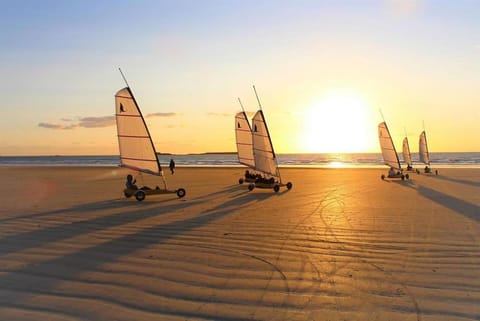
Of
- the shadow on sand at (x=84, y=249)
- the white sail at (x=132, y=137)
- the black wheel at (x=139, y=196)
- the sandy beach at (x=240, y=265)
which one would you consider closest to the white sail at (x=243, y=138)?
the white sail at (x=132, y=137)

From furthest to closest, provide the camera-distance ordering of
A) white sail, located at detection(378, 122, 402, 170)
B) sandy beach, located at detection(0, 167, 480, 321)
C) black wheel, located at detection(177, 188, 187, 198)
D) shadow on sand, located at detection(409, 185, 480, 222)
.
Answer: white sail, located at detection(378, 122, 402, 170) < black wheel, located at detection(177, 188, 187, 198) < shadow on sand, located at detection(409, 185, 480, 222) < sandy beach, located at detection(0, 167, 480, 321)

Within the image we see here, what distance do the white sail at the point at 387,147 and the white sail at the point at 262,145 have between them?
44.1 feet

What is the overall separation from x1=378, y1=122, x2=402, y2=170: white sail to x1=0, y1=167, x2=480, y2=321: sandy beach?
2018 cm

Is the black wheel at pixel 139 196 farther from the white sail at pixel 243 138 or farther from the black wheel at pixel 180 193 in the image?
the white sail at pixel 243 138

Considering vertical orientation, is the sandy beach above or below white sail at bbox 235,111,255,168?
below

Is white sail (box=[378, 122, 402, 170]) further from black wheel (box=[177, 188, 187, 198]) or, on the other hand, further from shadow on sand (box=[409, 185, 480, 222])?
black wheel (box=[177, 188, 187, 198])

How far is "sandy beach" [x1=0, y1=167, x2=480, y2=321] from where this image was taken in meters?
5.31

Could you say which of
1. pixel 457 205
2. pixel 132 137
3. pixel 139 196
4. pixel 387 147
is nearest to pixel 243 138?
pixel 132 137

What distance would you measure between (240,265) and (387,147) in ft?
94.7

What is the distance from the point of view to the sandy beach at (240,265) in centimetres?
531

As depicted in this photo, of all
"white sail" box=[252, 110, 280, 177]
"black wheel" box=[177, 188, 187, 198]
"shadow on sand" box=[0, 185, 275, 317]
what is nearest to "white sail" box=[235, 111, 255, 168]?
"white sail" box=[252, 110, 280, 177]

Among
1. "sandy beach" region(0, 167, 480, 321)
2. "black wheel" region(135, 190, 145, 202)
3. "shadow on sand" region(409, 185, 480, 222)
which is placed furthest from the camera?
"black wheel" region(135, 190, 145, 202)

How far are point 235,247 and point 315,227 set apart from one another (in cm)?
287

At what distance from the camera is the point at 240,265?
710 cm
